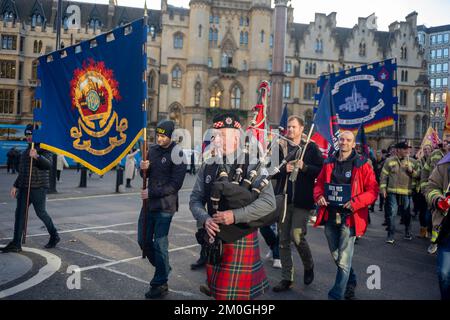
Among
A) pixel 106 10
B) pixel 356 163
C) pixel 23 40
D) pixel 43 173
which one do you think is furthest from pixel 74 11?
pixel 356 163

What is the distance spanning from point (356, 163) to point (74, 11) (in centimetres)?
5725

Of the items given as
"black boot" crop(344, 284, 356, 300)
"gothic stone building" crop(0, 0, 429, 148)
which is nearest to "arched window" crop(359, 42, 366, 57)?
"gothic stone building" crop(0, 0, 429, 148)

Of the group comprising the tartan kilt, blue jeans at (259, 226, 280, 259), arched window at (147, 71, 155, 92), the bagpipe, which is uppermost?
arched window at (147, 71, 155, 92)

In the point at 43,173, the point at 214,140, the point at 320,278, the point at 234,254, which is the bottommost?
the point at 320,278

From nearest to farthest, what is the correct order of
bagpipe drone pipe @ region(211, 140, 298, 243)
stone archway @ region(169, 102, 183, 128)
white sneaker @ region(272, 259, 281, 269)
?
bagpipe drone pipe @ region(211, 140, 298, 243) → white sneaker @ region(272, 259, 281, 269) → stone archway @ region(169, 102, 183, 128)

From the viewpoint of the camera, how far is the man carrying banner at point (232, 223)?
330 cm

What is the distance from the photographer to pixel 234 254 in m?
3.42

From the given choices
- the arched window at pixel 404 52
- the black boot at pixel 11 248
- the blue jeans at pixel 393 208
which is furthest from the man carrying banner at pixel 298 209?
the arched window at pixel 404 52

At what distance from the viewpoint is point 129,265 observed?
6.21m

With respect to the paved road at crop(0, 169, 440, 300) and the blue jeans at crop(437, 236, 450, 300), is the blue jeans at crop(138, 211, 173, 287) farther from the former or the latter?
the blue jeans at crop(437, 236, 450, 300)

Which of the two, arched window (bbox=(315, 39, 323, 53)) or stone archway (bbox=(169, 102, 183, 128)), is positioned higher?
arched window (bbox=(315, 39, 323, 53))

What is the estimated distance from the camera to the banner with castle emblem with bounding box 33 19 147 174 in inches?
230

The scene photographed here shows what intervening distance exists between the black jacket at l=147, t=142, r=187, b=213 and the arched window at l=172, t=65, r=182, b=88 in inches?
1777
